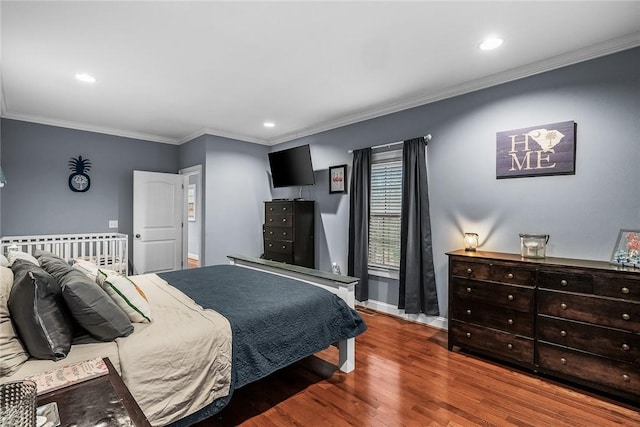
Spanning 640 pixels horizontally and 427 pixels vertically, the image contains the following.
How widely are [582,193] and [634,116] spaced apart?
0.66m

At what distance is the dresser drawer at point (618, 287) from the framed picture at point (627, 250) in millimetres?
198

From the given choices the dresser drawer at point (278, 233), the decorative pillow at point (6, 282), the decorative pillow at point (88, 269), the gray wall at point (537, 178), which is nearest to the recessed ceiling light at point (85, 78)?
the decorative pillow at point (88, 269)

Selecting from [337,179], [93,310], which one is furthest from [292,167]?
[93,310]

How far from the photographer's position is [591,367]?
224 centimetres

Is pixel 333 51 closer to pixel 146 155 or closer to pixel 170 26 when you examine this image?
pixel 170 26

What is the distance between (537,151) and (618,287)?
1.28 meters

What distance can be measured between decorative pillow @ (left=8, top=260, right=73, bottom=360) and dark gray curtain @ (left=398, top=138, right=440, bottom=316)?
310cm

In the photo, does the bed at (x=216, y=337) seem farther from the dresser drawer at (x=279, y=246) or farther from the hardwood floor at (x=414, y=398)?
the dresser drawer at (x=279, y=246)

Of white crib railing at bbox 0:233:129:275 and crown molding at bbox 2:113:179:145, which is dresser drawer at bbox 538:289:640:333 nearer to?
white crib railing at bbox 0:233:129:275

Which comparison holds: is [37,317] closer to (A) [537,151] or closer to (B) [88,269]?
(B) [88,269]

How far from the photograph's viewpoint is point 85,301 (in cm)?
154

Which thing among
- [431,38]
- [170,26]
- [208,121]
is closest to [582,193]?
[431,38]

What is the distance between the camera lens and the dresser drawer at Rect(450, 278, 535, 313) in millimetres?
2531

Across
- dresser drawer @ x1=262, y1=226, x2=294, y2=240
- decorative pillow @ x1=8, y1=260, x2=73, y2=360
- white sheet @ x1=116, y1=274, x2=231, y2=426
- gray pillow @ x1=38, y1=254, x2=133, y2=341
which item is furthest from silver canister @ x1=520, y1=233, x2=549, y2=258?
decorative pillow @ x1=8, y1=260, x2=73, y2=360
